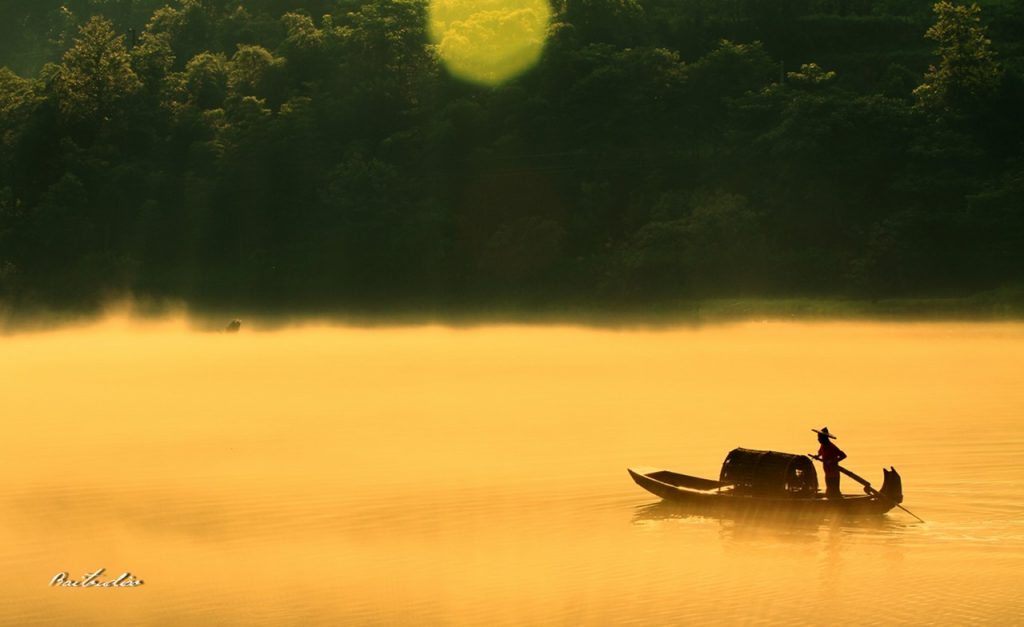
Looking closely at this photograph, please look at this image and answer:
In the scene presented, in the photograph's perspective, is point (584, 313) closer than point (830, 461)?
No

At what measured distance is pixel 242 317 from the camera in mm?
76812

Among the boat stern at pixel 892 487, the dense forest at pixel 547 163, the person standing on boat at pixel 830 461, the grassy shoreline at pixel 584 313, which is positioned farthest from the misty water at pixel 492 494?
the dense forest at pixel 547 163

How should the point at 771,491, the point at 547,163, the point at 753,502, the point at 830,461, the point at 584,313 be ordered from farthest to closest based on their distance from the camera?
the point at 547,163 → the point at 584,313 → the point at 830,461 → the point at 771,491 → the point at 753,502

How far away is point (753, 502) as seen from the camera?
20016 millimetres

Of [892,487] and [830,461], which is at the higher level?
[830,461]

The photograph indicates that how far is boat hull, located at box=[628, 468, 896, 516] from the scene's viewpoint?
65.2 feet

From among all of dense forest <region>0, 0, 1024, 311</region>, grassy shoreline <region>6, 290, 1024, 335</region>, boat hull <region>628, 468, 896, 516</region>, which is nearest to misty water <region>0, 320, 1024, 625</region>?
boat hull <region>628, 468, 896, 516</region>

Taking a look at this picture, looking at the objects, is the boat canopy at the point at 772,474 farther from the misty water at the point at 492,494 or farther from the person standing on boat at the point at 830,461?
the misty water at the point at 492,494

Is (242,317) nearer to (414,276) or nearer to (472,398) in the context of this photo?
(414,276)

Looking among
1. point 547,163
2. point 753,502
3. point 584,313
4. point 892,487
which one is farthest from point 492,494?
point 547,163

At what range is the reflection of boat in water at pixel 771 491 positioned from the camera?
1988 centimetres

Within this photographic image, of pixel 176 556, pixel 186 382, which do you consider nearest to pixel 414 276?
pixel 186 382

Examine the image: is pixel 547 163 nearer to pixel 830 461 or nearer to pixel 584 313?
pixel 584 313

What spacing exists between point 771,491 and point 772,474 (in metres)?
0.23
